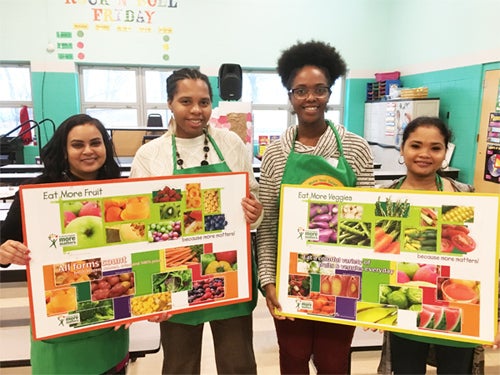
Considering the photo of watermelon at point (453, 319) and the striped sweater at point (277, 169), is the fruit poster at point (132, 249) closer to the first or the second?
the striped sweater at point (277, 169)

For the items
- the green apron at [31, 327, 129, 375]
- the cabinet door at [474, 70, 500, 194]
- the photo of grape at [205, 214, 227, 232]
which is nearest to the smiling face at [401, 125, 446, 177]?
the photo of grape at [205, 214, 227, 232]

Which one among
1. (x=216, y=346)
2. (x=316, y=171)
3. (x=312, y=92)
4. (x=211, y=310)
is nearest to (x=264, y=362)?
(x=216, y=346)

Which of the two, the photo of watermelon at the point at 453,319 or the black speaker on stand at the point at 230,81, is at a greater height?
the black speaker on stand at the point at 230,81

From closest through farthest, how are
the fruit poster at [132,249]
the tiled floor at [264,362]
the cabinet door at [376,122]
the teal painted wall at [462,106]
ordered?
1. the fruit poster at [132,249]
2. the tiled floor at [264,362]
3. the teal painted wall at [462,106]
4. the cabinet door at [376,122]

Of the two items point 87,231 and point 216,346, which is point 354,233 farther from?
point 87,231

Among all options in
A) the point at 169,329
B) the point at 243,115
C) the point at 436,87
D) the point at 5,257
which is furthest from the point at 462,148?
the point at 5,257

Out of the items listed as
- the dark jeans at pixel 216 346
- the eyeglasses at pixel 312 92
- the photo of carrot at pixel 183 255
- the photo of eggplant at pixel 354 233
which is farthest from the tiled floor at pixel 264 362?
the eyeglasses at pixel 312 92

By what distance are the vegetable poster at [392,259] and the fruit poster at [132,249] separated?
21 centimetres

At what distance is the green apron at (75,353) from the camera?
1385 mm

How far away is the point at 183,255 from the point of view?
4.69ft

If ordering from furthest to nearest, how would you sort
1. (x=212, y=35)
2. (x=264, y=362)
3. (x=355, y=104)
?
(x=355, y=104) < (x=212, y=35) < (x=264, y=362)

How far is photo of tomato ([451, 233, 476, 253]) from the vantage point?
4.32 ft

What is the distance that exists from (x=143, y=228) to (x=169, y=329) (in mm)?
439

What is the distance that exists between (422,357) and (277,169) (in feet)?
2.96
